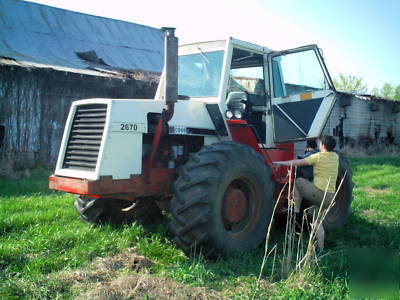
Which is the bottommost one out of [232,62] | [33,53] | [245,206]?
[245,206]

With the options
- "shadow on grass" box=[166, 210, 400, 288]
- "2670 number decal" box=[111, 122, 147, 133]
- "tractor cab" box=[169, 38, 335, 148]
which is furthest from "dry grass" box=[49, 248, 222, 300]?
"tractor cab" box=[169, 38, 335, 148]

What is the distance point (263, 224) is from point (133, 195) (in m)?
1.61

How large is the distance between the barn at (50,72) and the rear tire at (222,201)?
8789mm

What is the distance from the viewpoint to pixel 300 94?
6.17 metres

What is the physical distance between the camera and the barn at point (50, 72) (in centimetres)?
1237

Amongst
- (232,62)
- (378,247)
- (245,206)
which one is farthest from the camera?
(232,62)

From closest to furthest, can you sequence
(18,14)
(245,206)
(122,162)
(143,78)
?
(122,162)
(245,206)
(143,78)
(18,14)

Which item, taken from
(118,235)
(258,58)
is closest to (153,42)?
(258,58)

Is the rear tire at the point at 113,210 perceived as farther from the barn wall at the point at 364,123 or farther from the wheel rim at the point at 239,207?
the barn wall at the point at 364,123

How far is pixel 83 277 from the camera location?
4012mm

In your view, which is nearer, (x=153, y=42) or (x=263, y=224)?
(x=263, y=224)

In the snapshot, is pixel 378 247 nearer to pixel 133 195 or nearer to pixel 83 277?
pixel 133 195

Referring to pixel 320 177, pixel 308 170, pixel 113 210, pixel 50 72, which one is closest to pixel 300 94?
pixel 308 170

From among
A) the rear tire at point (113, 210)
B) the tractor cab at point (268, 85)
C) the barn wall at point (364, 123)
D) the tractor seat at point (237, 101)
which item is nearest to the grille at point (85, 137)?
the rear tire at point (113, 210)
